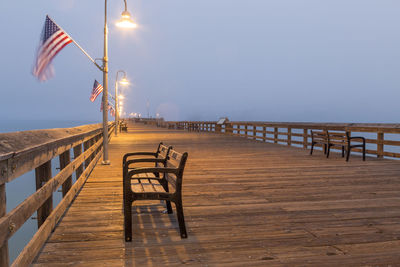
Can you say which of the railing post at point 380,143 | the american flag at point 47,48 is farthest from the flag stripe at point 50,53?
the railing post at point 380,143

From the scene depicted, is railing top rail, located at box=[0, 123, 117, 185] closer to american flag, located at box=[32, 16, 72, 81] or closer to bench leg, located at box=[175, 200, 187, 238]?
bench leg, located at box=[175, 200, 187, 238]

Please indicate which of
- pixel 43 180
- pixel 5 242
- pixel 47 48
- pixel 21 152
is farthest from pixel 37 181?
pixel 47 48

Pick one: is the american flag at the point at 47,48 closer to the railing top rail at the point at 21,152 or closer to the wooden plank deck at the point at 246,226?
the wooden plank deck at the point at 246,226

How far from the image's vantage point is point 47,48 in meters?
8.10

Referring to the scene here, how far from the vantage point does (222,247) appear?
138 inches

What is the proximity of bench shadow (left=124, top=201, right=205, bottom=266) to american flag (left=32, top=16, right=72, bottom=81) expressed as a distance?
194 inches

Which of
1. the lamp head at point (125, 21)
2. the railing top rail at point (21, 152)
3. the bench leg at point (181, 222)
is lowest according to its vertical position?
the bench leg at point (181, 222)

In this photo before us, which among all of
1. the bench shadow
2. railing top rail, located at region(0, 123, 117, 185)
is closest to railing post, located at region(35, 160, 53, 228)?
railing top rail, located at region(0, 123, 117, 185)

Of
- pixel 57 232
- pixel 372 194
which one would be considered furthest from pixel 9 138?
pixel 372 194

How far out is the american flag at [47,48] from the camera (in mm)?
7929

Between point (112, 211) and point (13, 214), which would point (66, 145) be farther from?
point (13, 214)

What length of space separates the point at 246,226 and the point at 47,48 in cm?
647

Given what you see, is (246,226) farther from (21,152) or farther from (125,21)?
(125,21)

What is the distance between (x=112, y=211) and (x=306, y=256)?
107 inches
